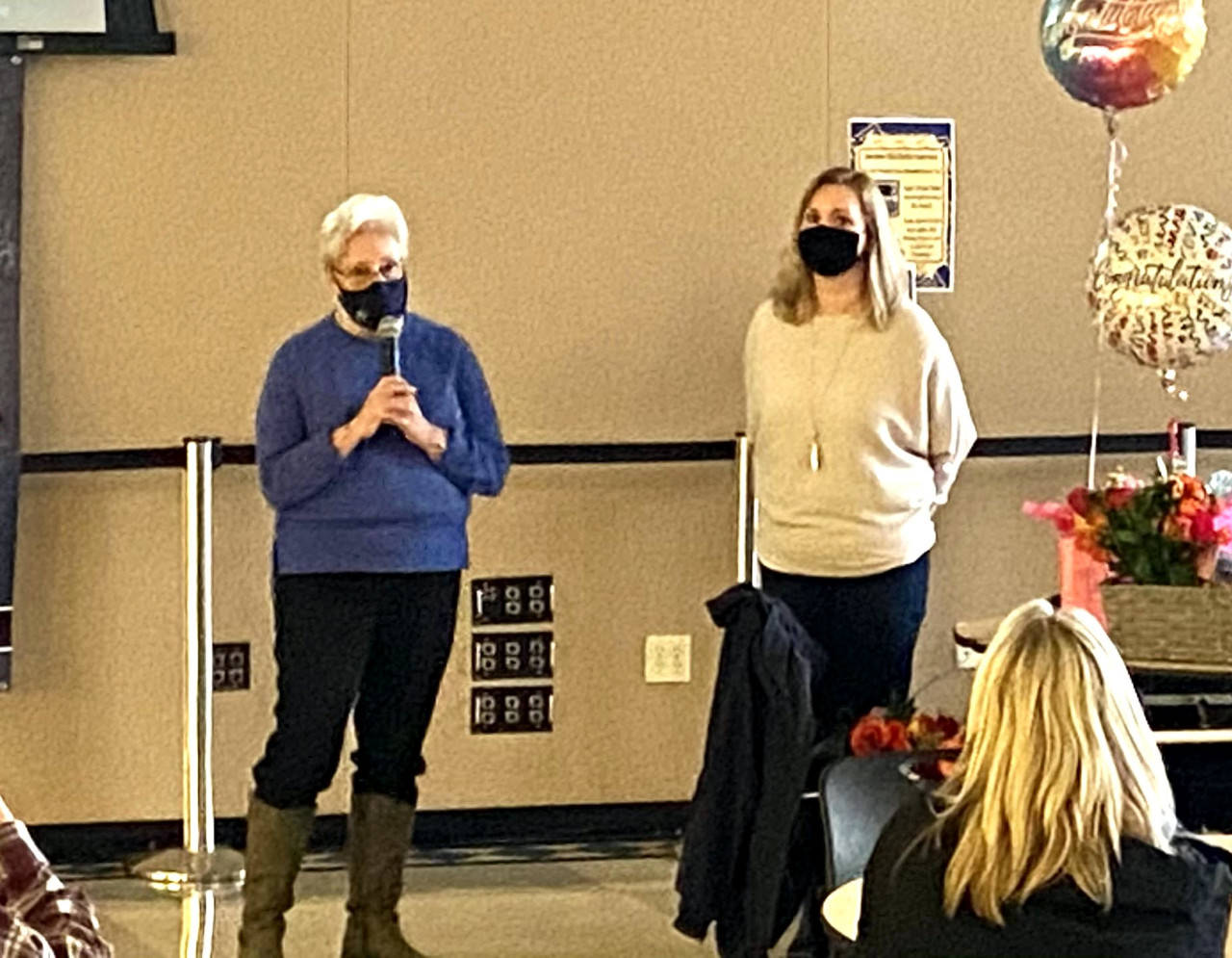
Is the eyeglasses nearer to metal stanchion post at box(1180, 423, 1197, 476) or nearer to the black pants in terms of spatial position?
the black pants

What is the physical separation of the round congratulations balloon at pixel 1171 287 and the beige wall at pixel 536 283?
1.39m

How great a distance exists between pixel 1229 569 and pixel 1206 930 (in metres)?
1.25

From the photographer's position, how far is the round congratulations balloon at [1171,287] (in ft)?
13.8

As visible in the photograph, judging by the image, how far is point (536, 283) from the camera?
5.50 metres

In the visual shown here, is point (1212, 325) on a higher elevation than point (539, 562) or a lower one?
higher

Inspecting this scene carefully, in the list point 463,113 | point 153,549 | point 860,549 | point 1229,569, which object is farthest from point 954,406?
point 153,549

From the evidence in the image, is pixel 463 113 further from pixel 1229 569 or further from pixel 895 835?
pixel 895 835

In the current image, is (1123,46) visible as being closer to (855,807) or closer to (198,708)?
(855,807)

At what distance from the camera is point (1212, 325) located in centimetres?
423

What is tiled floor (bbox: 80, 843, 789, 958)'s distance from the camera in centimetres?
474

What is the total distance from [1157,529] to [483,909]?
2.00 metres

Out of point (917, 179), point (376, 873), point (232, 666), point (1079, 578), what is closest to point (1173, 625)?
point (1079, 578)

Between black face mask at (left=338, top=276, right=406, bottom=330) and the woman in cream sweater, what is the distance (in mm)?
783

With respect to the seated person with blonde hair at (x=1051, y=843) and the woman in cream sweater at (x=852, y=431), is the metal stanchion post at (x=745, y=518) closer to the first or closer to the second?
the woman in cream sweater at (x=852, y=431)
